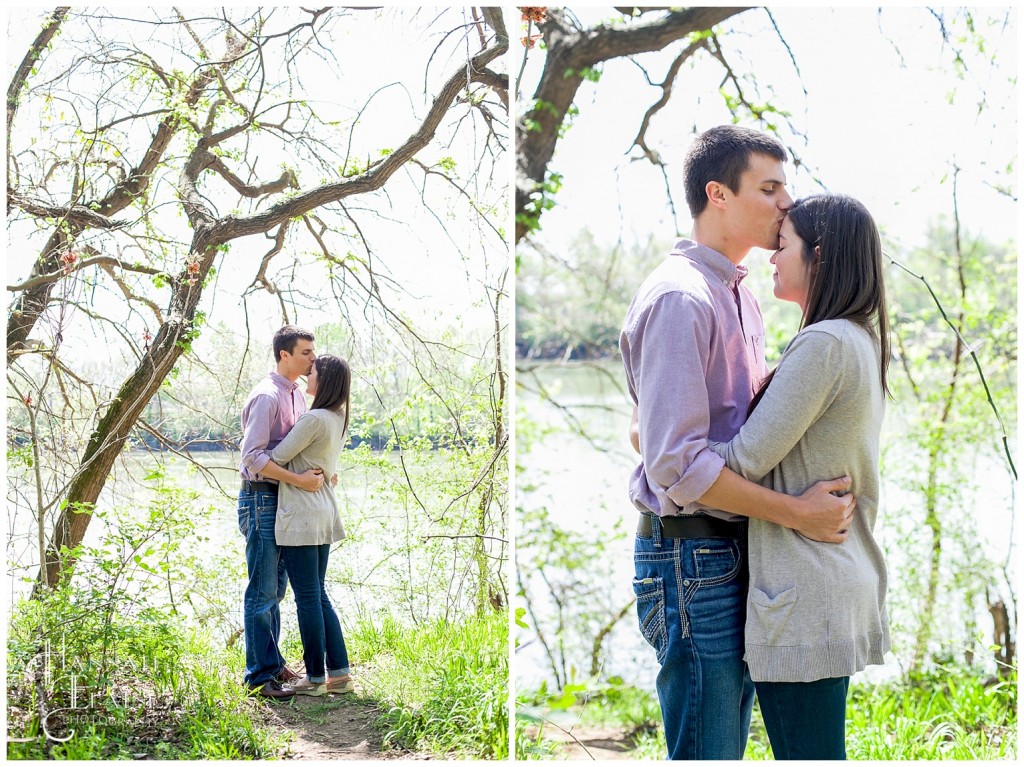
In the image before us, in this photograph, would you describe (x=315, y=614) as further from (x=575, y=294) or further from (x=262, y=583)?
(x=575, y=294)

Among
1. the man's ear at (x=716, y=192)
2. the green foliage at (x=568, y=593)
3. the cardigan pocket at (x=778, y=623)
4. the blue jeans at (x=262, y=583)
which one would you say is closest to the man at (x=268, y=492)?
the blue jeans at (x=262, y=583)

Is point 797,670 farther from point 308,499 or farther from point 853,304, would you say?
point 308,499

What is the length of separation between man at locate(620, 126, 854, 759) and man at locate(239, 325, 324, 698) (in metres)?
0.90

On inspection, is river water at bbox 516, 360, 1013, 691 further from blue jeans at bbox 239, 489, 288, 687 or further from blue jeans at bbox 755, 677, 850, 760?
blue jeans at bbox 755, 677, 850, 760

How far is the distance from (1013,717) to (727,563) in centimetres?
206

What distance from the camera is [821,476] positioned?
1.35m

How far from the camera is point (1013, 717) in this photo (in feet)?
9.13

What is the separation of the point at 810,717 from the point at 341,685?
44.3 inches

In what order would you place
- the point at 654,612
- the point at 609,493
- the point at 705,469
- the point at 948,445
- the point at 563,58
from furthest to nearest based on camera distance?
the point at 609,493 → the point at 948,445 → the point at 563,58 → the point at 654,612 → the point at 705,469

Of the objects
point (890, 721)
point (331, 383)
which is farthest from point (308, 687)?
point (890, 721)

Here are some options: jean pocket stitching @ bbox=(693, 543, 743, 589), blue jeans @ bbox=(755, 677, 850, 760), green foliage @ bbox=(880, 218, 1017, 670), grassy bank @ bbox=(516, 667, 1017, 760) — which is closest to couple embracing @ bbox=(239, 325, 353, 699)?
grassy bank @ bbox=(516, 667, 1017, 760)

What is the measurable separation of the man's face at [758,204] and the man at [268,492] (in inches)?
40.8

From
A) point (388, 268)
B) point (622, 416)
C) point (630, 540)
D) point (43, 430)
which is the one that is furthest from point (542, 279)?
point (43, 430)

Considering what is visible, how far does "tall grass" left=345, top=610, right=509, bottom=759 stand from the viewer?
1981 millimetres
